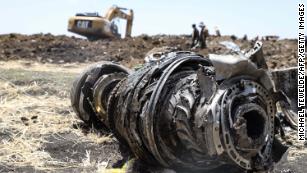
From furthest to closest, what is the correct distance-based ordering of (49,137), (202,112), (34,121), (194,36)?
(194,36)
(34,121)
(49,137)
(202,112)

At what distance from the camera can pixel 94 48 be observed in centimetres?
1755

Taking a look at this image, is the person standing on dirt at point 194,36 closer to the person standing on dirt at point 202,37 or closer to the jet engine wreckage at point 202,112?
the person standing on dirt at point 202,37

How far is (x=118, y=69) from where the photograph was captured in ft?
17.9

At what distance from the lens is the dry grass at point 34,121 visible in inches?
174

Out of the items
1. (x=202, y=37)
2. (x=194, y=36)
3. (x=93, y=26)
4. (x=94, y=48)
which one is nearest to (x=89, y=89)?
(x=94, y=48)

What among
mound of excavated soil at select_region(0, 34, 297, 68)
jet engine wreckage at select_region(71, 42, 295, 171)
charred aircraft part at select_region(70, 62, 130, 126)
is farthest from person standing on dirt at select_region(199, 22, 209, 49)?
jet engine wreckage at select_region(71, 42, 295, 171)

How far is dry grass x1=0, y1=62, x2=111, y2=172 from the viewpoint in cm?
442

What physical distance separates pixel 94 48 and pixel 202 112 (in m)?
14.8

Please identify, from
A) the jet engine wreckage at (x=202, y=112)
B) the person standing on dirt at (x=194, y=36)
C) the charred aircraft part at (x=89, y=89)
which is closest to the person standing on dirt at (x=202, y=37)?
the person standing on dirt at (x=194, y=36)

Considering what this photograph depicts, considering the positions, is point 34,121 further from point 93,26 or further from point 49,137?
point 93,26

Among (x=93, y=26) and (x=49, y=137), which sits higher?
(x=93, y=26)

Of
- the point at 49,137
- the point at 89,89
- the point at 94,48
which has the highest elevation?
the point at 89,89

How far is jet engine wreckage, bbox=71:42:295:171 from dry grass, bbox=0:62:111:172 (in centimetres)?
79

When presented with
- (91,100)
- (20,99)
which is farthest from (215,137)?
(20,99)
